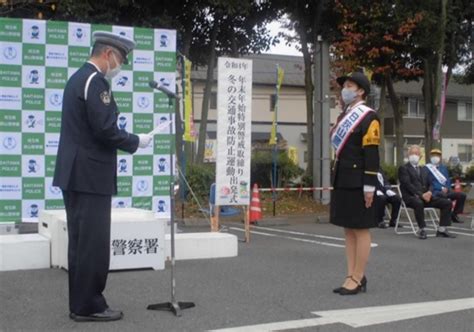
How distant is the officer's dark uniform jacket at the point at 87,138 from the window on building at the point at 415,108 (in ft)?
132

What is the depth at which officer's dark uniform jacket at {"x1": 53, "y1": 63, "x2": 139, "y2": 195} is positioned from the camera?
15.0ft

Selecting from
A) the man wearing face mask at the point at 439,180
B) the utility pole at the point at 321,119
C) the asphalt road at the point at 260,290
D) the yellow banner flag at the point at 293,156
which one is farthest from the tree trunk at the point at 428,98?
the asphalt road at the point at 260,290

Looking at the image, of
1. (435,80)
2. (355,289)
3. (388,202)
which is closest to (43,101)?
(355,289)

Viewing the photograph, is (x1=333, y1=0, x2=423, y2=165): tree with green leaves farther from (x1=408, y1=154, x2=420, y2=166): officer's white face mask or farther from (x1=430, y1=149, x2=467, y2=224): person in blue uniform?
(x1=408, y1=154, x2=420, y2=166): officer's white face mask

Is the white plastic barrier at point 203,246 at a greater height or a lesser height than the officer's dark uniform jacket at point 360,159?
lesser

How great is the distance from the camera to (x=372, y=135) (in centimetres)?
566

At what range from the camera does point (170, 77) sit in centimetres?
883

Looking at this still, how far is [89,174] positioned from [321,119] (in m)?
11.6

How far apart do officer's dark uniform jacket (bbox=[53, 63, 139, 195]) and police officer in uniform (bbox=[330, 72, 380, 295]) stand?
2.05 meters

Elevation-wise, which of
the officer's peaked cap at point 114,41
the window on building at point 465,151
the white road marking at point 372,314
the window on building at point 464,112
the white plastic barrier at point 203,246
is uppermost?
the window on building at point 464,112

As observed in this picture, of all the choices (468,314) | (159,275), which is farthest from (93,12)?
(468,314)

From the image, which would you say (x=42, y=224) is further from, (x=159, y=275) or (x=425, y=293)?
(x=425, y=293)

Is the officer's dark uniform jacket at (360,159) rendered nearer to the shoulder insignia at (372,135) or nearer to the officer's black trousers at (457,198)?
the shoulder insignia at (372,135)

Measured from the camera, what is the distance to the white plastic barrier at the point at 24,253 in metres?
6.68
